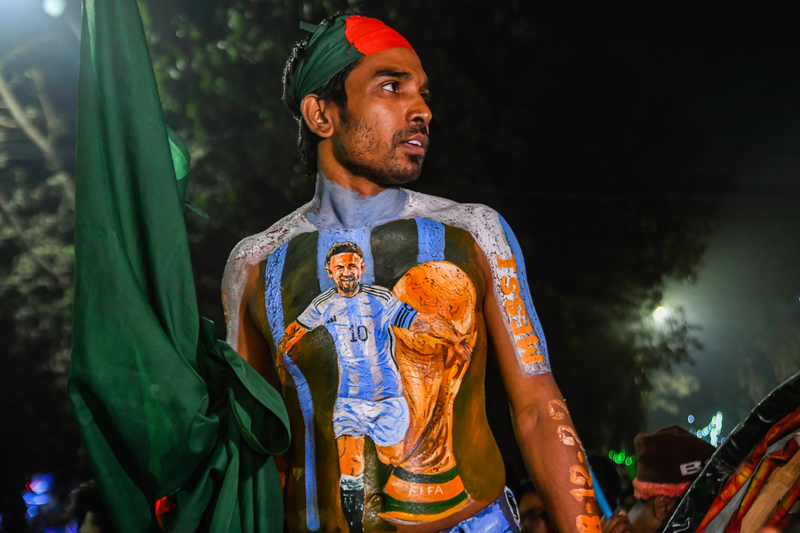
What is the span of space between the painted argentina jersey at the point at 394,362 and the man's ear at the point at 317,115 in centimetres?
28

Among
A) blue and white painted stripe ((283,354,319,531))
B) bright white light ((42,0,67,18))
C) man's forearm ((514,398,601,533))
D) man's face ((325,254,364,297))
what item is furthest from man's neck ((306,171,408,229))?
bright white light ((42,0,67,18))

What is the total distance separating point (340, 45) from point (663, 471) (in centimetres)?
165

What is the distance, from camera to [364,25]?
6.06 feet

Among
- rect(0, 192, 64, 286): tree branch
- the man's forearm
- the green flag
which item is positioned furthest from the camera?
rect(0, 192, 64, 286): tree branch

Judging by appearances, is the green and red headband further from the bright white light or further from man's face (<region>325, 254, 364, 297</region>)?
the bright white light

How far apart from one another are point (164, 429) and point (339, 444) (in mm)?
422

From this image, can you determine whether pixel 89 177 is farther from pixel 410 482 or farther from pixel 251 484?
pixel 410 482

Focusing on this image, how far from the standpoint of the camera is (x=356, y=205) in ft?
5.99

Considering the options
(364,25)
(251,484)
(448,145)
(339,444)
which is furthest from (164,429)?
(448,145)

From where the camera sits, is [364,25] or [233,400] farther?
[364,25]

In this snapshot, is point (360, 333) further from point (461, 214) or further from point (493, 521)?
point (493, 521)

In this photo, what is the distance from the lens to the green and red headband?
1818mm

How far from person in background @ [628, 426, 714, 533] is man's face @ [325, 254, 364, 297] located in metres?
1.25

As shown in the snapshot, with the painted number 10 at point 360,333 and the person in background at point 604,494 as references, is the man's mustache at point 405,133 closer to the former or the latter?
the painted number 10 at point 360,333
